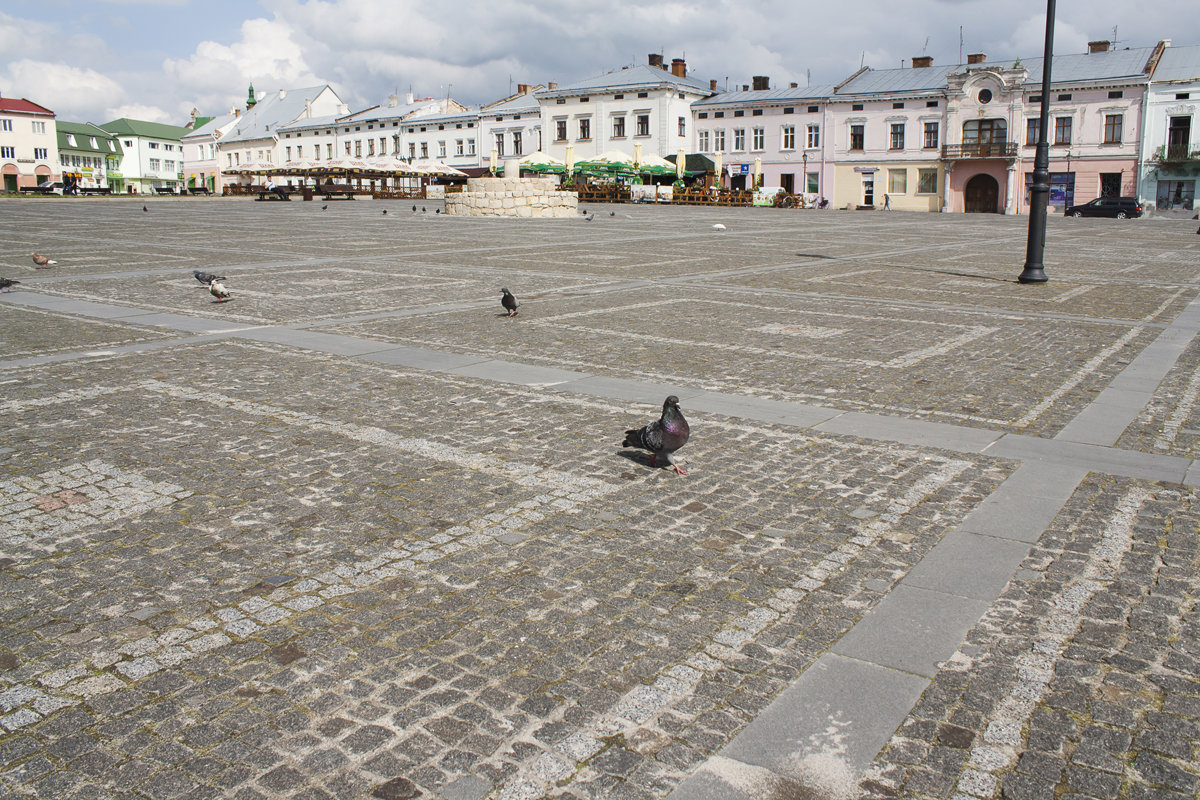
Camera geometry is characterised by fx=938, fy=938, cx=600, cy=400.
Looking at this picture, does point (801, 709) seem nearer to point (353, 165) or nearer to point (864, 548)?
point (864, 548)

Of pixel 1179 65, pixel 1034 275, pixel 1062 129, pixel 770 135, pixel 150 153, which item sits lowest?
pixel 1034 275

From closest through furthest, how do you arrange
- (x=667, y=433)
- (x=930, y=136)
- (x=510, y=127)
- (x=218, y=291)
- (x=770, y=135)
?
(x=667, y=433) → (x=218, y=291) → (x=930, y=136) → (x=770, y=135) → (x=510, y=127)

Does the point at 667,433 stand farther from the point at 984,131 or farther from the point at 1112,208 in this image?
the point at 984,131

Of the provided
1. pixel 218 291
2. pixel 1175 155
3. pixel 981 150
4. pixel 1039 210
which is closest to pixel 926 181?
pixel 981 150

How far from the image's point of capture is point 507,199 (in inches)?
1481

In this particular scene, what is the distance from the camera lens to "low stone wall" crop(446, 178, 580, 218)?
1480 inches

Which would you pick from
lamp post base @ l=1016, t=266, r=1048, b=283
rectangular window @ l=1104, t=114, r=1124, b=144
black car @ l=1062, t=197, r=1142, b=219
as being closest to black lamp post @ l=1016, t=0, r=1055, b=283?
lamp post base @ l=1016, t=266, r=1048, b=283

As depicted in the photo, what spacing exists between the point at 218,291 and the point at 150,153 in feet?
408

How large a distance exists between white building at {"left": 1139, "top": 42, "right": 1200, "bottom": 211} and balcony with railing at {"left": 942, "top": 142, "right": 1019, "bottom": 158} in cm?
692

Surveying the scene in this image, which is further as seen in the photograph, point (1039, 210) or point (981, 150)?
point (981, 150)

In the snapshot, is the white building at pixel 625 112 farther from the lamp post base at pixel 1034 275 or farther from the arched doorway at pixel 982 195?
the lamp post base at pixel 1034 275

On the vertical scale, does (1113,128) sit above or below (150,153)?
below

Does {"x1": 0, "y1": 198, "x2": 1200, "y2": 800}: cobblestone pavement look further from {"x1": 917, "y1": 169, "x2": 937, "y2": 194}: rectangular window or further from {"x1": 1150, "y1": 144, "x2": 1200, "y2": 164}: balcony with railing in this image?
{"x1": 917, "y1": 169, "x2": 937, "y2": 194}: rectangular window

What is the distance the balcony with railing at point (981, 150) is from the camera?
55.9 meters
